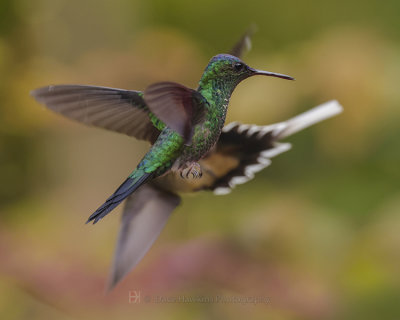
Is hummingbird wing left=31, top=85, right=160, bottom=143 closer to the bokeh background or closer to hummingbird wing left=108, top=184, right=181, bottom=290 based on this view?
hummingbird wing left=108, top=184, right=181, bottom=290

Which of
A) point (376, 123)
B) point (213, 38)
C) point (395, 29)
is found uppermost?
point (395, 29)

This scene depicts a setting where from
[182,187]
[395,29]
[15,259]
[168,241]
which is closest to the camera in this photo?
[182,187]

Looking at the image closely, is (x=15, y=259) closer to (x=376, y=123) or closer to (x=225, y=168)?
(x=225, y=168)

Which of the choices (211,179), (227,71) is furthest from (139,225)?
(227,71)

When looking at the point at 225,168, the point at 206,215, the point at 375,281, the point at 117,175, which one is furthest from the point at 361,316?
the point at 225,168

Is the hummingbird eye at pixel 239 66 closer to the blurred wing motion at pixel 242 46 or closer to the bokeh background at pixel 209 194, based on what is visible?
the blurred wing motion at pixel 242 46

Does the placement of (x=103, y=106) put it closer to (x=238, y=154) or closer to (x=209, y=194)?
(x=238, y=154)

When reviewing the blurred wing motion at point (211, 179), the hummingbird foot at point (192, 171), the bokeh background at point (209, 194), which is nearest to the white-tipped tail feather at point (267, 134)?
the blurred wing motion at point (211, 179)

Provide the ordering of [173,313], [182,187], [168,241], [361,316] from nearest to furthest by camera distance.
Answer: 1. [182,187]
2. [173,313]
3. [361,316]
4. [168,241]
